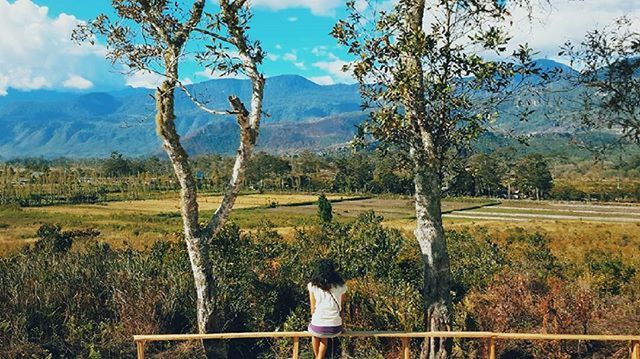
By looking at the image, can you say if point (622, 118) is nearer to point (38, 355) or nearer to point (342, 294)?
point (342, 294)

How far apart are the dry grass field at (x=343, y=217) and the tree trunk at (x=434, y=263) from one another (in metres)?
31.9

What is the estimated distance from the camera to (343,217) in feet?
208

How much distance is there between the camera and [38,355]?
328 inches

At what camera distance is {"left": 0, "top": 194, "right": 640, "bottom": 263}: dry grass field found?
4709cm

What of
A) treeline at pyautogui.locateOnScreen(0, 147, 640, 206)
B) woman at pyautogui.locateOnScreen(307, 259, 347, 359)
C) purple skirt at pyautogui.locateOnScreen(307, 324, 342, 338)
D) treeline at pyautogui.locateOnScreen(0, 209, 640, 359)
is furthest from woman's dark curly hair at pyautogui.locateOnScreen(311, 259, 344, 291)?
treeline at pyautogui.locateOnScreen(0, 147, 640, 206)

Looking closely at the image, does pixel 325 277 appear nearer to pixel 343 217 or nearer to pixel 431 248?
pixel 431 248

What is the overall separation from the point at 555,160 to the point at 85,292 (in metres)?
149

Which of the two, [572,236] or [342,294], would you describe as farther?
[572,236]

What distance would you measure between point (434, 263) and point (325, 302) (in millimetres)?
1992

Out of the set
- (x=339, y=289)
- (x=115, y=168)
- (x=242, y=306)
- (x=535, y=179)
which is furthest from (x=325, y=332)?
(x=115, y=168)

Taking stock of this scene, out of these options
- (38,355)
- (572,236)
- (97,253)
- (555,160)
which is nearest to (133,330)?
(38,355)

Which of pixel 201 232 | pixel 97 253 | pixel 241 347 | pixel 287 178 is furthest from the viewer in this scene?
pixel 287 178

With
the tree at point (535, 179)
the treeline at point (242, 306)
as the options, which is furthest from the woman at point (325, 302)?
the tree at point (535, 179)

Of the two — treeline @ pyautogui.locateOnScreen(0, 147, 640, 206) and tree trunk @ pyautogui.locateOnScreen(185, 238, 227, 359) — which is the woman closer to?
tree trunk @ pyautogui.locateOnScreen(185, 238, 227, 359)
